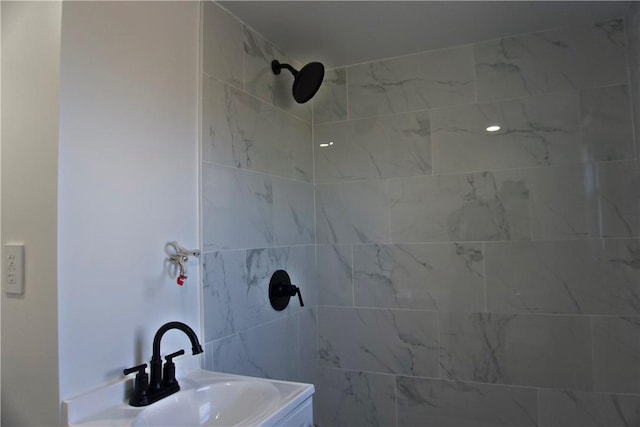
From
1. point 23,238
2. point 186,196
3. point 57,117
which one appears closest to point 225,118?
point 186,196

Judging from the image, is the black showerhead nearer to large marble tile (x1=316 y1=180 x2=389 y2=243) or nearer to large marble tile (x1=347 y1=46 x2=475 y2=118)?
large marble tile (x1=347 y1=46 x2=475 y2=118)

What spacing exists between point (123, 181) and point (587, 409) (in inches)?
77.9

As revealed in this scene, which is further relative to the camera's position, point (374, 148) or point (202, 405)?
point (374, 148)

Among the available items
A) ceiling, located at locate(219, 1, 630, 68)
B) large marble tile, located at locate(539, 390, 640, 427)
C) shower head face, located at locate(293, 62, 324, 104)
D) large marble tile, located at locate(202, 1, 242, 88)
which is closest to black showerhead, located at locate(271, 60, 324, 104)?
shower head face, located at locate(293, 62, 324, 104)

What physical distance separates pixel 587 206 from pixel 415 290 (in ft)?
2.70

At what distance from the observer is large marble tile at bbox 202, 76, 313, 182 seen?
1506 millimetres

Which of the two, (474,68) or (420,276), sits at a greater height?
(474,68)

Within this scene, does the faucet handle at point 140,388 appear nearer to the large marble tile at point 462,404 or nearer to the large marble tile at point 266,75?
the large marble tile at point 266,75

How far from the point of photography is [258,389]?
1.22 metres

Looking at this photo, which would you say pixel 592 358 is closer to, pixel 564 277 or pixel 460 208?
pixel 564 277

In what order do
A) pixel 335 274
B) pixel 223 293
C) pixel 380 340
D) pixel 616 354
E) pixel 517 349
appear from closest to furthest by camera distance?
pixel 223 293, pixel 616 354, pixel 517 349, pixel 380 340, pixel 335 274

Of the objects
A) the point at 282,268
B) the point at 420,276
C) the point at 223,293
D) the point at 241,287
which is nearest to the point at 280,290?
the point at 282,268

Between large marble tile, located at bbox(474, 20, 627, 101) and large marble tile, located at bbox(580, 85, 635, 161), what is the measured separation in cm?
5

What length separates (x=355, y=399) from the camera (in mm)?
2066
